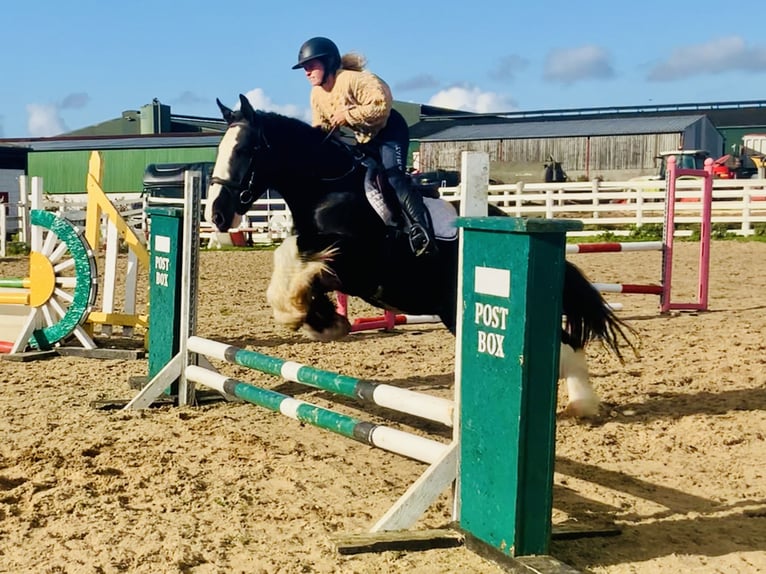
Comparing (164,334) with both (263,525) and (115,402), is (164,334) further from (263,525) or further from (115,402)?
(263,525)

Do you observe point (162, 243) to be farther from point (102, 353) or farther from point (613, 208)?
point (613, 208)

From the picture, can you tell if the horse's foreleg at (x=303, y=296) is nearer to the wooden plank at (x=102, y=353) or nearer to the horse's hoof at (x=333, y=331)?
the horse's hoof at (x=333, y=331)

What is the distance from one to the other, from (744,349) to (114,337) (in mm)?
5030

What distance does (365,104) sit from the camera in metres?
4.49

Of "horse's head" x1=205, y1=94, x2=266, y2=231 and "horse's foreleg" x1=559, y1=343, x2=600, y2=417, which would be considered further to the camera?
"horse's foreleg" x1=559, y1=343, x2=600, y2=417

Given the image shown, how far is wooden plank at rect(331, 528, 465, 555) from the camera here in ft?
9.12

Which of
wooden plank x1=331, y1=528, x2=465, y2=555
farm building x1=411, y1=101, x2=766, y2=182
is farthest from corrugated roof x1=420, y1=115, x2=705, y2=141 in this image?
wooden plank x1=331, y1=528, x2=465, y2=555

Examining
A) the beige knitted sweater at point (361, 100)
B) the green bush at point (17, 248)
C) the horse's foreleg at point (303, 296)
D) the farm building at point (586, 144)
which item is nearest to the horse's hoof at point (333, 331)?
the horse's foreleg at point (303, 296)

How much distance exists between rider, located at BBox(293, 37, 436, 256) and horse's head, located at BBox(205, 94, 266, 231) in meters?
0.46

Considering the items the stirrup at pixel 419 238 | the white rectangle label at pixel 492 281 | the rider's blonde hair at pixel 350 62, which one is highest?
the rider's blonde hair at pixel 350 62

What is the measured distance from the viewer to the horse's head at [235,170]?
4.12m

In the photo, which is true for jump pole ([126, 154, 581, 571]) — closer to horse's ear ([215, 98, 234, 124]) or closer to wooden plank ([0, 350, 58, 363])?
horse's ear ([215, 98, 234, 124])

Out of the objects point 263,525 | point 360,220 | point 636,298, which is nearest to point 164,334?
point 360,220

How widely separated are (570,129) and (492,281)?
33.8m
